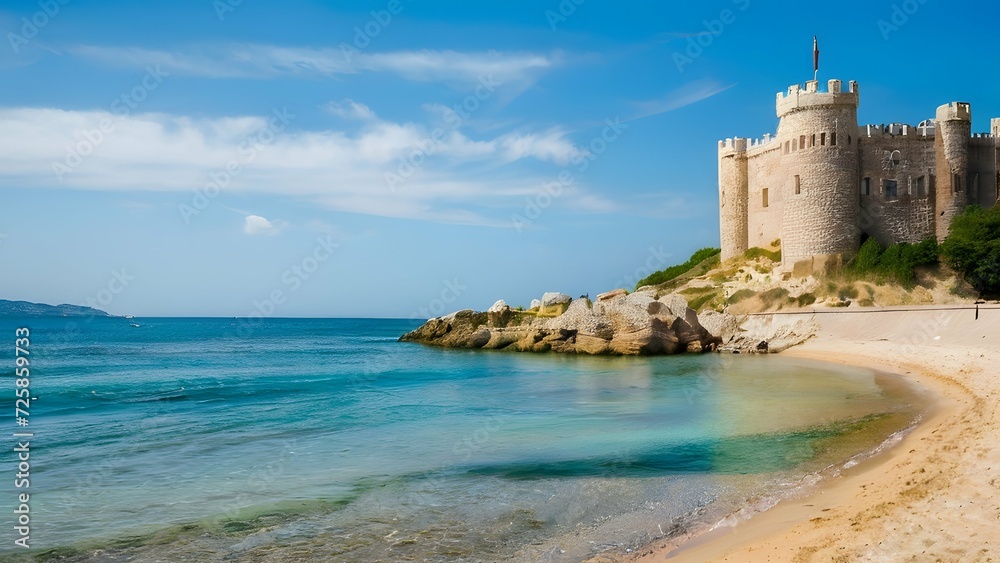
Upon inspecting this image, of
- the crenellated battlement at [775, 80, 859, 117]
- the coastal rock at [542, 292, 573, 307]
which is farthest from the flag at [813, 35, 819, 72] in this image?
the coastal rock at [542, 292, 573, 307]

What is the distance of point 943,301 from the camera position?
99.7 feet

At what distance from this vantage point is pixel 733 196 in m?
39.0

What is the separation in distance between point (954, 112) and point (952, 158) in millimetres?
2101

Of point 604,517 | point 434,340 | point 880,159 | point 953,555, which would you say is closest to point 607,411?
point 604,517

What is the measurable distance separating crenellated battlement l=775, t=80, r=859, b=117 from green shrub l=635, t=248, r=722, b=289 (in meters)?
11.9

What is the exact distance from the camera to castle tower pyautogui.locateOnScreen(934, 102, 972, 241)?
33375 mm

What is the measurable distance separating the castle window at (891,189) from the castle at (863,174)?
0.15 feet

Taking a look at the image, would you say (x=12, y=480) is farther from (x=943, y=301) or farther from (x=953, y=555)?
(x=943, y=301)

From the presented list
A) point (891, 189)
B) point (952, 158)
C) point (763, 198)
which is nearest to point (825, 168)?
point (891, 189)

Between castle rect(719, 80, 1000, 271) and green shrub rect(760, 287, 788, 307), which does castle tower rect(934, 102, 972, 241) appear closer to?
castle rect(719, 80, 1000, 271)

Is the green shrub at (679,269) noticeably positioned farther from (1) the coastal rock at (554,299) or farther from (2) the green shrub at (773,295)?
(2) the green shrub at (773,295)

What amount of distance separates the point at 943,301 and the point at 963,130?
8821mm

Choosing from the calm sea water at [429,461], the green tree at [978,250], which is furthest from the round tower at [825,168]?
the calm sea water at [429,461]

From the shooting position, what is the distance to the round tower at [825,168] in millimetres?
32781
